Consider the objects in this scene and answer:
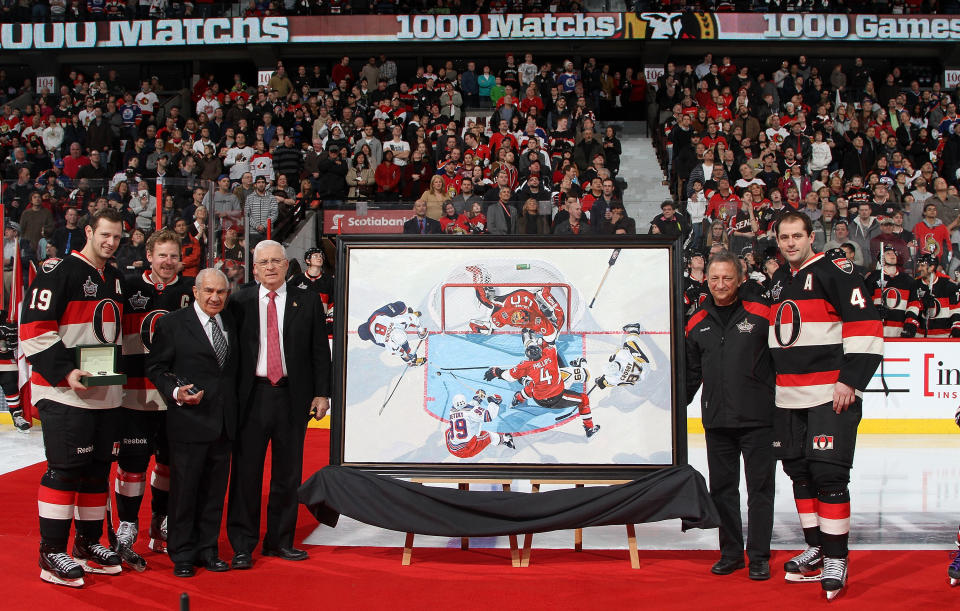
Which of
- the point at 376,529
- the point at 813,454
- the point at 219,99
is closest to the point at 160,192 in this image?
the point at 376,529

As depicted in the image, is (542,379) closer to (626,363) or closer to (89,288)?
(626,363)

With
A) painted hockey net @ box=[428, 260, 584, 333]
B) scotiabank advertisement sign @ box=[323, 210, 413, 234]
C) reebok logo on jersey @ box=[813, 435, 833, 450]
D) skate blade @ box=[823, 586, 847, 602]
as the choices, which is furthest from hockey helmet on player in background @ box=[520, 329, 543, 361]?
scotiabank advertisement sign @ box=[323, 210, 413, 234]

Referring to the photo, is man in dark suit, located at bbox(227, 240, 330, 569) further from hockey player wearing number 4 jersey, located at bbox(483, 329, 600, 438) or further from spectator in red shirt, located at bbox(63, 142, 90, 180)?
spectator in red shirt, located at bbox(63, 142, 90, 180)

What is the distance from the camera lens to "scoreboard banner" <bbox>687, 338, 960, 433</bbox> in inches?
381

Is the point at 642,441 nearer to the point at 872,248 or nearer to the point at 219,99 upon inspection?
the point at 872,248

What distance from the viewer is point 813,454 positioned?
14.7ft

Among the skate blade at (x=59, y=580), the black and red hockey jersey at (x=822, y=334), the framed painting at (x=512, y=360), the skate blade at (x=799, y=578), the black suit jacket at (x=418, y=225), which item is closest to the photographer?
the black and red hockey jersey at (x=822, y=334)

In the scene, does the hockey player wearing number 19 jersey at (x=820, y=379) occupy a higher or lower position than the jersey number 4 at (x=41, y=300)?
lower

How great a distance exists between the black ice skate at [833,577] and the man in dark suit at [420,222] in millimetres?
6310

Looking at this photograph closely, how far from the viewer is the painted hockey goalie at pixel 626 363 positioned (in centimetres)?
515

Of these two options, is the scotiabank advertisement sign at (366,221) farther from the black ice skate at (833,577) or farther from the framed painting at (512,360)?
the black ice skate at (833,577)

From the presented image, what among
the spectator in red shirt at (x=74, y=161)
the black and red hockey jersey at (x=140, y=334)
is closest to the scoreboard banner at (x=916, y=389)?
the black and red hockey jersey at (x=140, y=334)

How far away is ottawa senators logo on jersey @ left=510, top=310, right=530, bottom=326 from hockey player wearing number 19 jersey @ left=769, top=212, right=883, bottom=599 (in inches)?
52.1

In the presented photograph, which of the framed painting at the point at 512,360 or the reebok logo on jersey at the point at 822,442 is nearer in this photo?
the reebok logo on jersey at the point at 822,442
